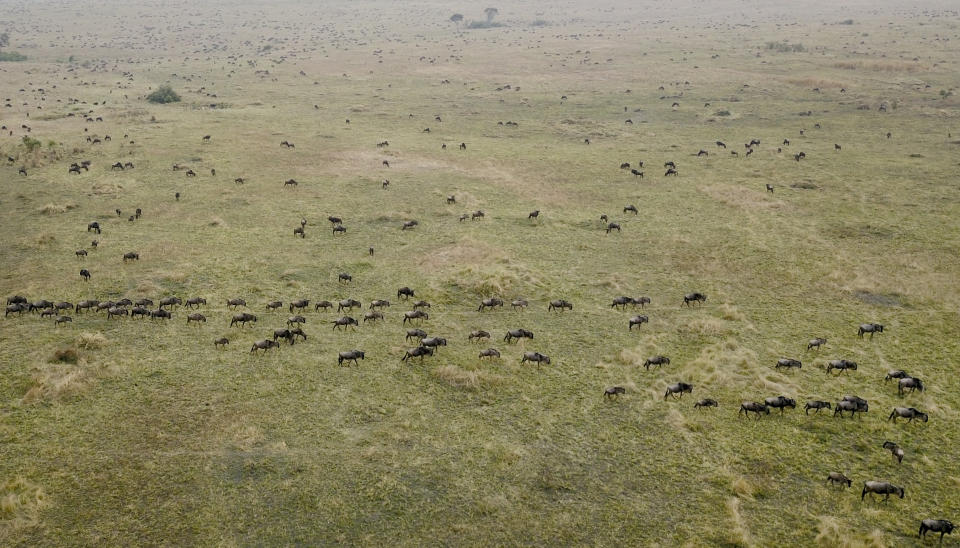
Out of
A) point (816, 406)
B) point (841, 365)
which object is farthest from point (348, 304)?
point (841, 365)

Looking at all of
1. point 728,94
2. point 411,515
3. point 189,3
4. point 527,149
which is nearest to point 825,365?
point 411,515

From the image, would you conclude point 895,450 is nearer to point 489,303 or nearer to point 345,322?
point 489,303

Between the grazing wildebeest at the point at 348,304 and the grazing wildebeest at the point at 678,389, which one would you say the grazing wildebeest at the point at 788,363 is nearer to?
the grazing wildebeest at the point at 678,389

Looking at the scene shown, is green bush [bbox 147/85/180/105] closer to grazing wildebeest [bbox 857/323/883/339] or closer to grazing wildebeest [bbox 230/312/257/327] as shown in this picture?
grazing wildebeest [bbox 230/312/257/327]

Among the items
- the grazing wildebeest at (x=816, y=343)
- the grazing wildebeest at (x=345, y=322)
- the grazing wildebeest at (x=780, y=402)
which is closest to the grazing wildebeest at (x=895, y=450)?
the grazing wildebeest at (x=780, y=402)

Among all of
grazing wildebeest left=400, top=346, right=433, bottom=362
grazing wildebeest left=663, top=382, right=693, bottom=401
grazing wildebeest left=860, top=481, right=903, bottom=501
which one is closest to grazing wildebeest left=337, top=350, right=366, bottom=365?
grazing wildebeest left=400, top=346, right=433, bottom=362

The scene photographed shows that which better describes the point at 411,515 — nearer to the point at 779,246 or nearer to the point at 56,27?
the point at 779,246

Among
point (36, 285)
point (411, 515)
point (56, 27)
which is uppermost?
point (56, 27)
